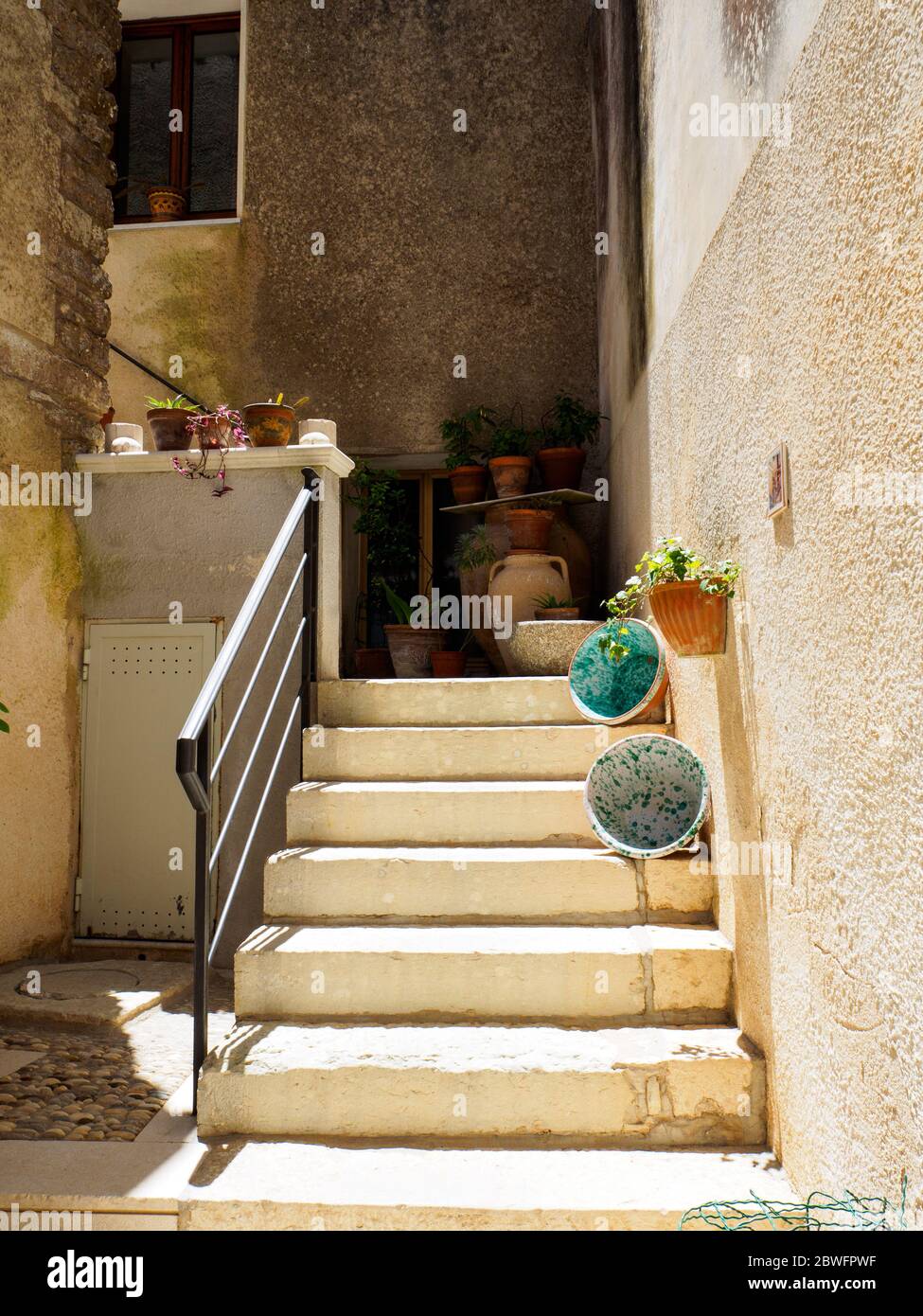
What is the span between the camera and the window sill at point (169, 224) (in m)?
6.06

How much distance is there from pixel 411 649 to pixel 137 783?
6.10 ft

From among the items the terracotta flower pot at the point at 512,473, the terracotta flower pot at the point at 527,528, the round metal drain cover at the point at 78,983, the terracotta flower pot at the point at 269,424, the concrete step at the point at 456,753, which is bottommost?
the round metal drain cover at the point at 78,983

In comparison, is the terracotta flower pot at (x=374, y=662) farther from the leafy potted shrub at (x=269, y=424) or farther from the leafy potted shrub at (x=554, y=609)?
the leafy potted shrub at (x=269, y=424)

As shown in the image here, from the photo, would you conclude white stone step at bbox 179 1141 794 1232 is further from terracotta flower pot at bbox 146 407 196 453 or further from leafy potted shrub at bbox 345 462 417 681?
leafy potted shrub at bbox 345 462 417 681

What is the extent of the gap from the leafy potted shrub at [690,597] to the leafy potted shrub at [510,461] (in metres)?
2.99

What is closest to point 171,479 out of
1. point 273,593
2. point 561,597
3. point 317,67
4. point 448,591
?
point 273,593

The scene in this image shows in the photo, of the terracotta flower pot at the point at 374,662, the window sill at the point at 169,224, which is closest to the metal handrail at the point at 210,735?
the terracotta flower pot at the point at 374,662

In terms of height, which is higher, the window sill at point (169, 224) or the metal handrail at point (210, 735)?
the window sill at point (169, 224)

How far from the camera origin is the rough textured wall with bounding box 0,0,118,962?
3.69 metres

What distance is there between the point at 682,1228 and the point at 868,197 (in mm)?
1913

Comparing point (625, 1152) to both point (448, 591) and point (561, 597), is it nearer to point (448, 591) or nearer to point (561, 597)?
point (561, 597)

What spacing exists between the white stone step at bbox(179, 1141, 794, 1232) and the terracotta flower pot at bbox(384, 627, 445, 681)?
3300 mm

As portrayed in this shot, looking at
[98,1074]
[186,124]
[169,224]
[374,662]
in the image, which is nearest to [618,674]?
[98,1074]

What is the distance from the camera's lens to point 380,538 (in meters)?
5.95
